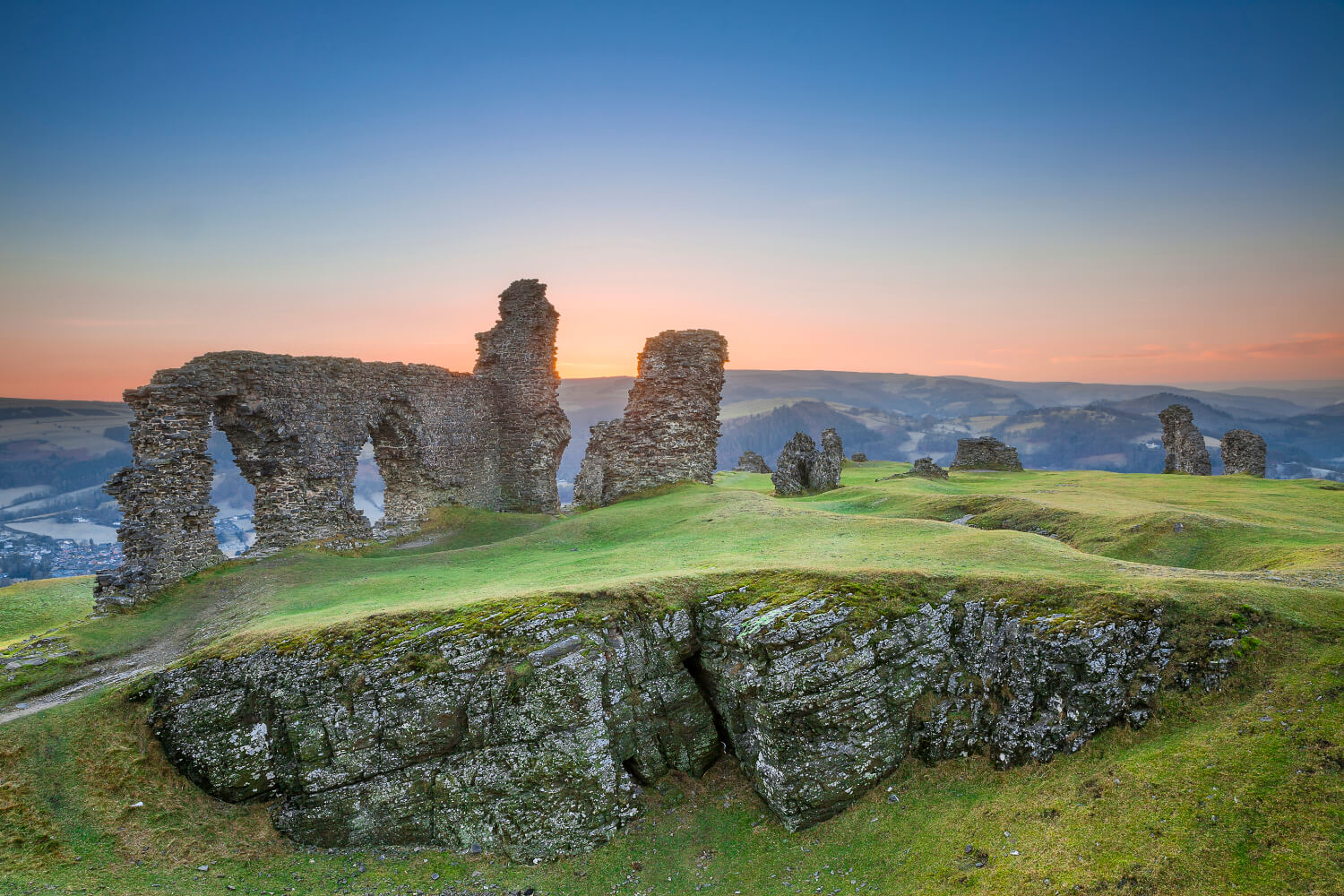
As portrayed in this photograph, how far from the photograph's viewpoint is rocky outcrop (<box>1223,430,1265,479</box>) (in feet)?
141

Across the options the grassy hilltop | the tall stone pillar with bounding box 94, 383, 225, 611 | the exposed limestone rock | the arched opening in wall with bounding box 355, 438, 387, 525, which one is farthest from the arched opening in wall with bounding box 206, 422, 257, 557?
the grassy hilltop

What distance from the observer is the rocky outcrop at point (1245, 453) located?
4309 centimetres

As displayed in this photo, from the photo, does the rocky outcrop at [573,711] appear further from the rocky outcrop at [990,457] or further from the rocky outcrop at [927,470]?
the rocky outcrop at [990,457]

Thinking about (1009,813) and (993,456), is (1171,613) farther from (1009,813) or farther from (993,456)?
(993,456)

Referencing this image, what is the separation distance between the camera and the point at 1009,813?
9.23 metres

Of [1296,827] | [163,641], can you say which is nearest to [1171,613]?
[1296,827]

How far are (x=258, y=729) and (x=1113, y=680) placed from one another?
14255 mm

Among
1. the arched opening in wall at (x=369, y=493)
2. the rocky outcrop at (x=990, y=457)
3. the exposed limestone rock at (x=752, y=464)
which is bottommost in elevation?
the arched opening in wall at (x=369, y=493)

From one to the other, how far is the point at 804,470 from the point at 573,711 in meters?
28.7

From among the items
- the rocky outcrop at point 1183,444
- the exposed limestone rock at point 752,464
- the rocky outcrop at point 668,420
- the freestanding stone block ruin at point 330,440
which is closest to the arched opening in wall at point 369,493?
the exposed limestone rock at point 752,464

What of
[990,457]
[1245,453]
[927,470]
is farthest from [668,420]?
[1245,453]

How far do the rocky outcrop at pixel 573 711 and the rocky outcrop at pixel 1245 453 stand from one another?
44.7 m

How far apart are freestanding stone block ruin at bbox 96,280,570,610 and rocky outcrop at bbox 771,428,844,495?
498 inches

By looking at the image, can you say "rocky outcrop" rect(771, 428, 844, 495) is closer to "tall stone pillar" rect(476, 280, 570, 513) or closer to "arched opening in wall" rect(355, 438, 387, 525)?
"tall stone pillar" rect(476, 280, 570, 513)
